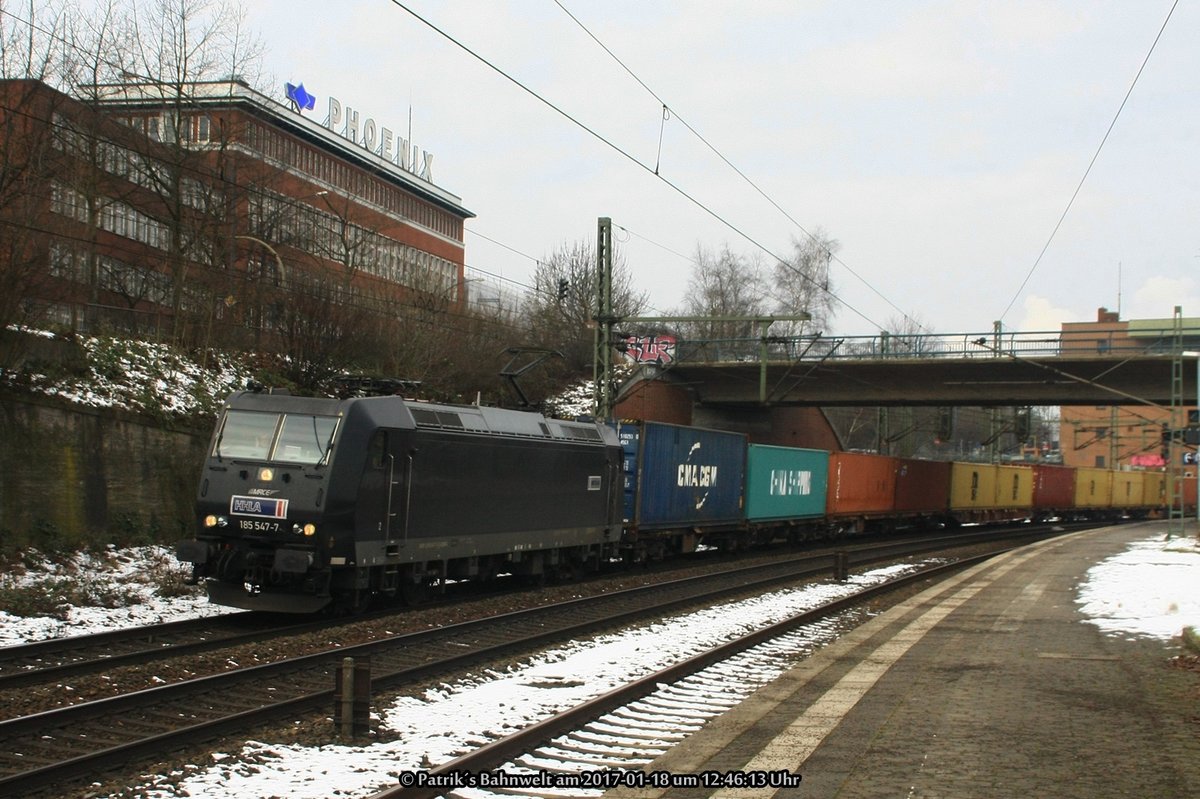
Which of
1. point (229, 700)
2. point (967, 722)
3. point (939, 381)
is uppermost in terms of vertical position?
point (939, 381)

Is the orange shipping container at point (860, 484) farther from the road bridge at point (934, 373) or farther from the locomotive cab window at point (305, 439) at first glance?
the locomotive cab window at point (305, 439)

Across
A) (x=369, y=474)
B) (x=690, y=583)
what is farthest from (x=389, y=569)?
(x=690, y=583)

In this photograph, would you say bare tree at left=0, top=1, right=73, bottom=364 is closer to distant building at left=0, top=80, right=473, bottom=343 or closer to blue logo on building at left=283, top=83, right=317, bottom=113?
distant building at left=0, top=80, right=473, bottom=343

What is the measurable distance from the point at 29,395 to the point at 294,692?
11882 mm

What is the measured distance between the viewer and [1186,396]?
3931 cm

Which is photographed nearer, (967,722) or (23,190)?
(967,722)

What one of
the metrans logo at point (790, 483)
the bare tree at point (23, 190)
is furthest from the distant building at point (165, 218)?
the metrans logo at point (790, 483)

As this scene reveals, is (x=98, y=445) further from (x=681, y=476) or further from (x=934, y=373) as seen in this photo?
(x=934, y=373)

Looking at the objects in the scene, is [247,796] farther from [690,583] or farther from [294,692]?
[690,583]

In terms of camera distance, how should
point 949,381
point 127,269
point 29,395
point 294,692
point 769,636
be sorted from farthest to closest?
1. point 949,381
2. point 127,269
3. point 29,395
4. point 769,636
5. point 294,692

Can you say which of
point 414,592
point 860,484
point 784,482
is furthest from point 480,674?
point 860,484

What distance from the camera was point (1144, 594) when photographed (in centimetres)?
1770

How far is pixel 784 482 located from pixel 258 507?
19.6 m

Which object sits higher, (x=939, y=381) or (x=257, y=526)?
(x=939, y=381)
